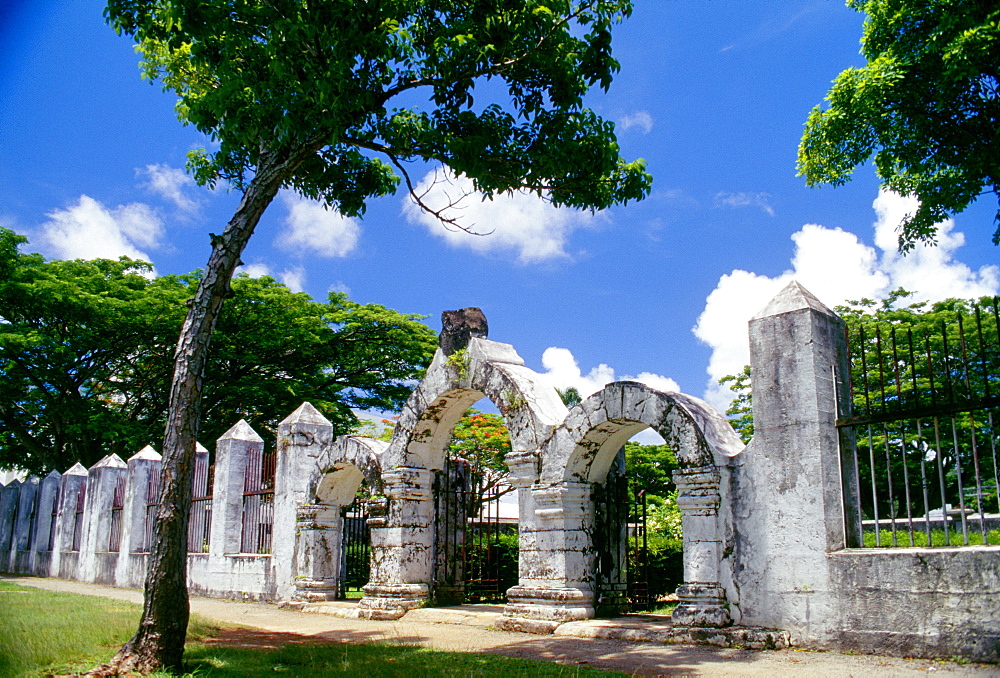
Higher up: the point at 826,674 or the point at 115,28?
the point at 115,28

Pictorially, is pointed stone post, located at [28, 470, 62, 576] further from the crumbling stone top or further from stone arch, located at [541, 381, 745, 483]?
stone arch, located at [541, 381, 745, 483]

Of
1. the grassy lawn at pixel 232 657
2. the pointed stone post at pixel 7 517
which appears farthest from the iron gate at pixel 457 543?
the pointed stone post at pixel 7 517

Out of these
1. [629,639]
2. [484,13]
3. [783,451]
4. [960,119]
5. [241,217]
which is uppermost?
[960,119]

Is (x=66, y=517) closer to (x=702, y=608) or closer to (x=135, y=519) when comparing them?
(x=135, y=519)

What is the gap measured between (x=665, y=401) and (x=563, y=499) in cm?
169

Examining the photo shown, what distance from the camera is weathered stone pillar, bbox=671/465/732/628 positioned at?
7266 mm

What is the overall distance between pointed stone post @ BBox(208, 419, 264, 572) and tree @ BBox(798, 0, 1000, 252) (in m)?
12.6

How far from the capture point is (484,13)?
8234mm

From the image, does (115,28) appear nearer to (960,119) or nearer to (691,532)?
(691,532)

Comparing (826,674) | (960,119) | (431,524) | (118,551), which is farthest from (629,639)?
(118,551)

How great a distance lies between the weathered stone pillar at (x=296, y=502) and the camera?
11.7 metres

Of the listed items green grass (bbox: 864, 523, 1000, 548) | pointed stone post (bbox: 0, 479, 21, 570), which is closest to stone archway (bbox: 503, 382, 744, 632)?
green grass (bbox: 864, 523, 1000, 548)

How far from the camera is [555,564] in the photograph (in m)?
8.65

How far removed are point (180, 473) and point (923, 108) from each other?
14.3 metres
